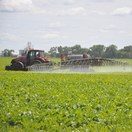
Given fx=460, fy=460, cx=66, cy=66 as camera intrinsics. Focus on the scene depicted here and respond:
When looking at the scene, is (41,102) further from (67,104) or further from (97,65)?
(97,65)

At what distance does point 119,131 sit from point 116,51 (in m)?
122

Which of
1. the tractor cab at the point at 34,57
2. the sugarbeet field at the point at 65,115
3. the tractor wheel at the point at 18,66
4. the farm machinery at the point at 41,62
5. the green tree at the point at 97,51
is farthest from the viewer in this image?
the green tree at the point at 97,51

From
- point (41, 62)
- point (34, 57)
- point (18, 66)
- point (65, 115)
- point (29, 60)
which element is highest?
point (34, 57)

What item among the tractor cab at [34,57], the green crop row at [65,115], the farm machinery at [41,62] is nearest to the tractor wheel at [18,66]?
the farm machinery at [41,62]

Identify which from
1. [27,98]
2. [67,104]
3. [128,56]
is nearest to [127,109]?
[67,104]

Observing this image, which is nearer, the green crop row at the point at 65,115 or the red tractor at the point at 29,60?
the green crop row at the point at 65,115

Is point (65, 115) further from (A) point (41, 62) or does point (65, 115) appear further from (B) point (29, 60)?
(B) point (29, 60)

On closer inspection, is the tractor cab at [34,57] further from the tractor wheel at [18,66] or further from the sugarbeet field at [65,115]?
the sugarbeet field at [65,115]

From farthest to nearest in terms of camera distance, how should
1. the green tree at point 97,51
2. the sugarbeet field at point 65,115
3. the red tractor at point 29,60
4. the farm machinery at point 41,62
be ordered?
the green tree at point 97,51 < the red tractor at point 29,60 < the farm machinery at point 41,62 < the sugarbeet field at point 65,115

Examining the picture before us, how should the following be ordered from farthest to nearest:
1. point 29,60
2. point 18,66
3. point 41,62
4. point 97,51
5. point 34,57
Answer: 1. point 97,51
2. point 34,57
3. point 29,60
4. point 41,62
5. point 18,66

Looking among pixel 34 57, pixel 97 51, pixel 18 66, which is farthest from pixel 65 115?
A: pixel 97 51

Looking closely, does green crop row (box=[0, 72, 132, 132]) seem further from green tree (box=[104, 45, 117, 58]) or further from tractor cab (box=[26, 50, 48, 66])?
green tree (box=[104, 45, 117, 58])

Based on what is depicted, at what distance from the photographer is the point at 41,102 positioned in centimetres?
1423

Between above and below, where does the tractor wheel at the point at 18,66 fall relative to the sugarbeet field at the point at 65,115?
above
